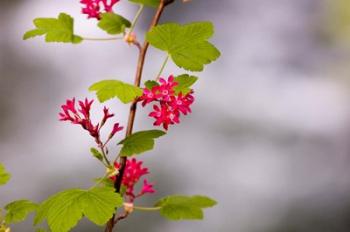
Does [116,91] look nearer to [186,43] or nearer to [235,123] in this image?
[186,43]

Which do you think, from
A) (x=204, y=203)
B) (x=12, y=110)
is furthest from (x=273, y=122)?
(x=204, y=203)

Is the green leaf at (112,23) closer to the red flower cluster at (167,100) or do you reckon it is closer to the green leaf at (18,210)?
the red flower cluster at (167,100)

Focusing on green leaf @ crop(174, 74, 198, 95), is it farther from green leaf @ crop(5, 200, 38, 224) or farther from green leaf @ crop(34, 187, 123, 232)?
green leaf @ crop(5, 200, 38, 224)

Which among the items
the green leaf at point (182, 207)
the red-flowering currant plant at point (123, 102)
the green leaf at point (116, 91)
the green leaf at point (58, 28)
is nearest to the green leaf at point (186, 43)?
the red-flowering currant plant at point (123, 102)

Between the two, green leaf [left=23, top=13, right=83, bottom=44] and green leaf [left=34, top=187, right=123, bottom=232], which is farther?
green leaf [left=23, top=13, right=83, bottom=44]

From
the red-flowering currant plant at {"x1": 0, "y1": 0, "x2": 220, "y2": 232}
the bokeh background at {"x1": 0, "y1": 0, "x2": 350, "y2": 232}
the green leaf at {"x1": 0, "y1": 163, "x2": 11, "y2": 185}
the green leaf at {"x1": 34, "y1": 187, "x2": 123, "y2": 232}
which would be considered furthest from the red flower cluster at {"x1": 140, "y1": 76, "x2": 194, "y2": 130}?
the bokeh background at {"x1": 0, "y1": 0, "x2": 350, "y2": 232}

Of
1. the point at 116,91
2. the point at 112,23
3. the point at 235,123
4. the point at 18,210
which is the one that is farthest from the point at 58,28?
the point at 235,123
